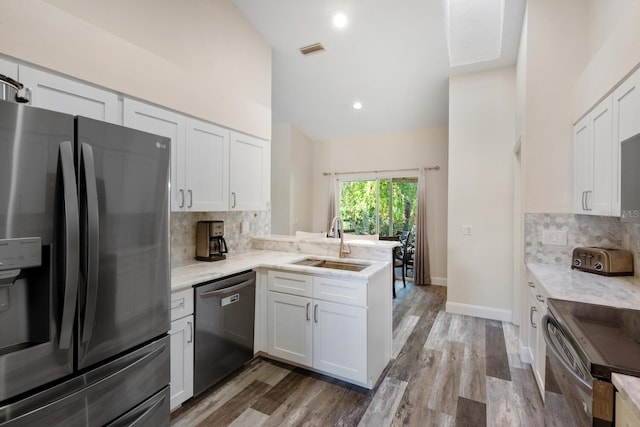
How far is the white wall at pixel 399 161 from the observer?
17.7 ft

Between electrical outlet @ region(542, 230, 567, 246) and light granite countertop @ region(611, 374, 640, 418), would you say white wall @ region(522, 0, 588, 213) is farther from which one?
light granite countertop @ region(611, 374, 640, 418)

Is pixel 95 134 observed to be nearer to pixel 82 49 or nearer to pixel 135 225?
pixel 135 225

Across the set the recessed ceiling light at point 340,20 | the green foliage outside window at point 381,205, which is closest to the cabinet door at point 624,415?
the recessed ceiling light at point 340,20

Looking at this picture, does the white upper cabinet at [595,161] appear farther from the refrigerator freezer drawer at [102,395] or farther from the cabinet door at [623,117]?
the refrigerator freezer drawer at [102,395]

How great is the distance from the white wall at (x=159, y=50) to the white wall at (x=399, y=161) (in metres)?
2.93

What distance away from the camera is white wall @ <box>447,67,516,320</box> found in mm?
3668

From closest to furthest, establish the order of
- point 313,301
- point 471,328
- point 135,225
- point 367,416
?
1. point 135,225
2. point 367,416
3. point 313,301
4. point 471,328

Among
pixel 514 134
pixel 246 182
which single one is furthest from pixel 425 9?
pixel 246 182

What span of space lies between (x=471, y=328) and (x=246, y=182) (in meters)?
3.05

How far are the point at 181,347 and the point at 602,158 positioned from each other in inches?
119

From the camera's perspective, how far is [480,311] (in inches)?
149

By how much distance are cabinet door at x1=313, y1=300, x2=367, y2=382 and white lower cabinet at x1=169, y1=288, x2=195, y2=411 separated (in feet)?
2.99

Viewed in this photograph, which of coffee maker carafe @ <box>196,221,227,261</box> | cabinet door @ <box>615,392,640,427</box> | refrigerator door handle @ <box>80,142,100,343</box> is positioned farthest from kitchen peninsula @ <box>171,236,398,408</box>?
cabinet door @ <box>615,392,640,427</box>

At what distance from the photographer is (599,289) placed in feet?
5.91
